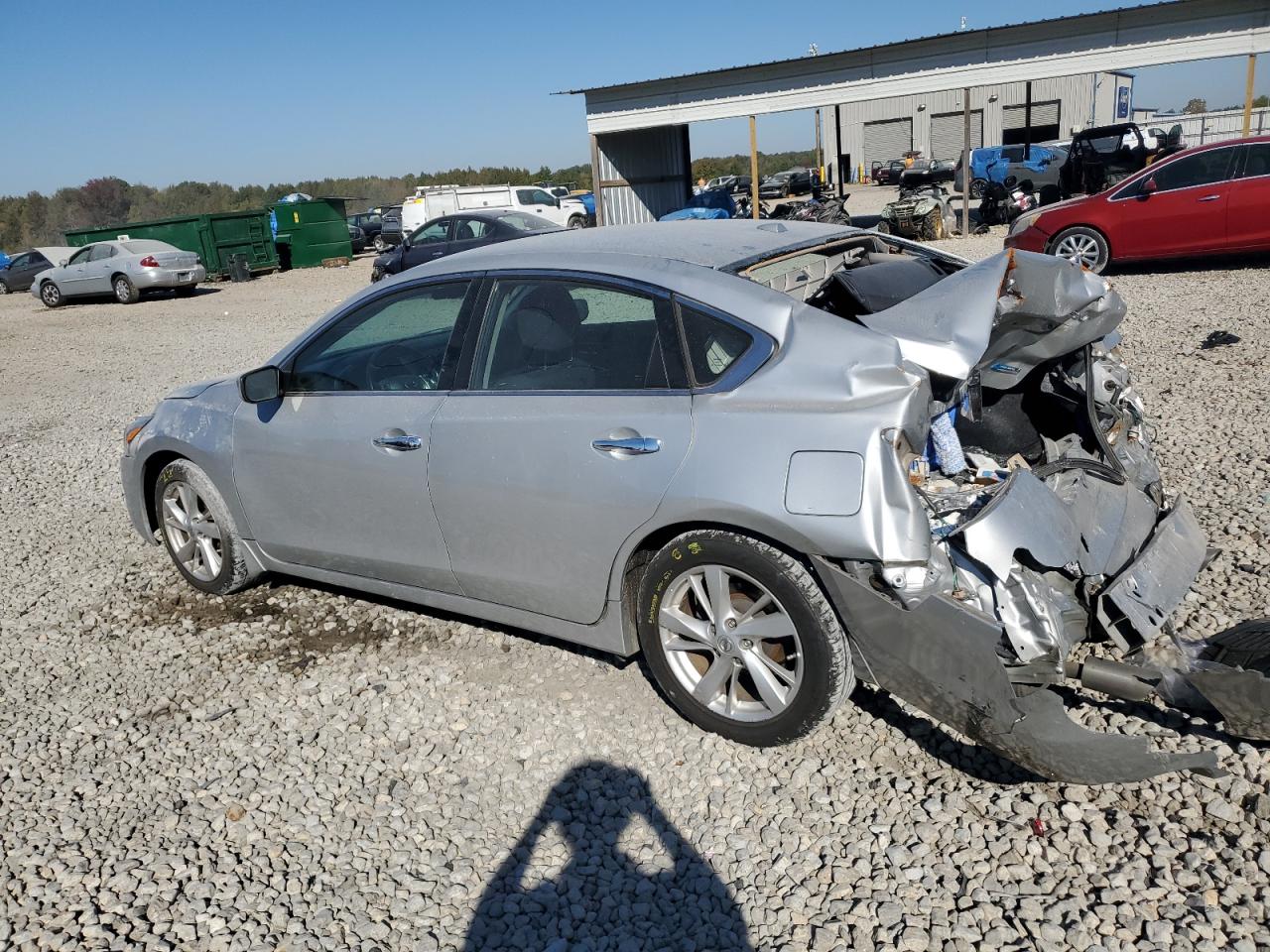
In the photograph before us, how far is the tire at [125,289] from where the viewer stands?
2286 cm

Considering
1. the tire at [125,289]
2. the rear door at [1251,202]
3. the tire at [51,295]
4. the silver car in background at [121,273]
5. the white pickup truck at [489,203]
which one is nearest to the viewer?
the rear door at [1251,202]

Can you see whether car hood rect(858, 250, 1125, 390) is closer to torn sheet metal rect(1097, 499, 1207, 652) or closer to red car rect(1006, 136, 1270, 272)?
torn sheet metal rect(1097, 499, 1207, 652)

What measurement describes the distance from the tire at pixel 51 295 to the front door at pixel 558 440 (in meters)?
24.5

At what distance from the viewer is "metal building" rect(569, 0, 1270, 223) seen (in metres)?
17.5

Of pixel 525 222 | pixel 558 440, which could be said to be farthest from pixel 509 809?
pixel 525 222

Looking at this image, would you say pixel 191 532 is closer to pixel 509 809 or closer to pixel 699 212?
pixel 509 809

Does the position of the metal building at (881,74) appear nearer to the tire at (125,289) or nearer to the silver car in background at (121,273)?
the silver car in background at (121,273)

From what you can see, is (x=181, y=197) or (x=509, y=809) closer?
(x=509, y=809)

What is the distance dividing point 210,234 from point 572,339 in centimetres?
2615

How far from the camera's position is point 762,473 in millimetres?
3029

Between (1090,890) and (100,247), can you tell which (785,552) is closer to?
(1090,890)

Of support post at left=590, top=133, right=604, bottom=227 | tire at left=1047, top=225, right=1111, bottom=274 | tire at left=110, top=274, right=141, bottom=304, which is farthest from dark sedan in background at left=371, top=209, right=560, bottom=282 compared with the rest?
tire at left=1047, top=225, right=1111, bottom=274

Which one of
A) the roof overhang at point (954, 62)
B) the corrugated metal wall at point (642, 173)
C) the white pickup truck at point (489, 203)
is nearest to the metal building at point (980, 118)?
the white pickup truck at point (489, 203)

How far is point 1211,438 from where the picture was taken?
6.08m
